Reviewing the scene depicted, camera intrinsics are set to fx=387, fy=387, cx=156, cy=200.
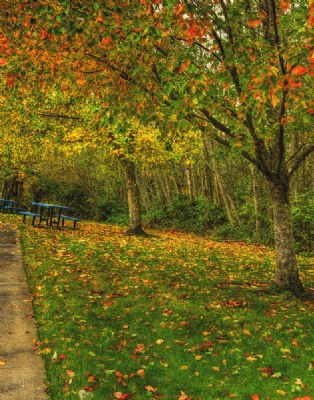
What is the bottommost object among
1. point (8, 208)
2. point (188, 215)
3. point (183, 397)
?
point (183, 397)

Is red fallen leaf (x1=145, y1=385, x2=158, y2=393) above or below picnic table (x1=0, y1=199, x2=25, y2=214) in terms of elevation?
below

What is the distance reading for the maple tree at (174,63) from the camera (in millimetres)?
5988

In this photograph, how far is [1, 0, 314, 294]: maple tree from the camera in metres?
5.99

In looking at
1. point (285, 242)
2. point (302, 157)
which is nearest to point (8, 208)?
point (285, 242)

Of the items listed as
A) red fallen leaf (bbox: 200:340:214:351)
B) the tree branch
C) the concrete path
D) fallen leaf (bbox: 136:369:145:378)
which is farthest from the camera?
the tree branch

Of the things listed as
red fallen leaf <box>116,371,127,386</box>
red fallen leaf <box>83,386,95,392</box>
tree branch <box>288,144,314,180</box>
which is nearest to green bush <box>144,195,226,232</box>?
tree branch <box>288,144,314,180</box>

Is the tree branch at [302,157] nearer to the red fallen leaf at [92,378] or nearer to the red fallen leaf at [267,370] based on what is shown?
the red fallen leaf at [267,370]

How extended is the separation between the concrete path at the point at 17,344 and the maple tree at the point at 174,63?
3868 mm

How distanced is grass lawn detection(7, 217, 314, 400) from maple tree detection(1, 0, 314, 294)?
1894 mm

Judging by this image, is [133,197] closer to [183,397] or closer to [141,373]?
[141,373]

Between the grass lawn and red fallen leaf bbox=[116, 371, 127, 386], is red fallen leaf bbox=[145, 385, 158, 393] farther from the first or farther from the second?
red fallen leaf bbox=[116, 371, 127, 386]

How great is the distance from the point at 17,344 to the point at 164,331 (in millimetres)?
2360

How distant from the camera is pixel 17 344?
567 centimetres

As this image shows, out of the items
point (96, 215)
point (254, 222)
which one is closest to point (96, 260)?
point (254, 222)
